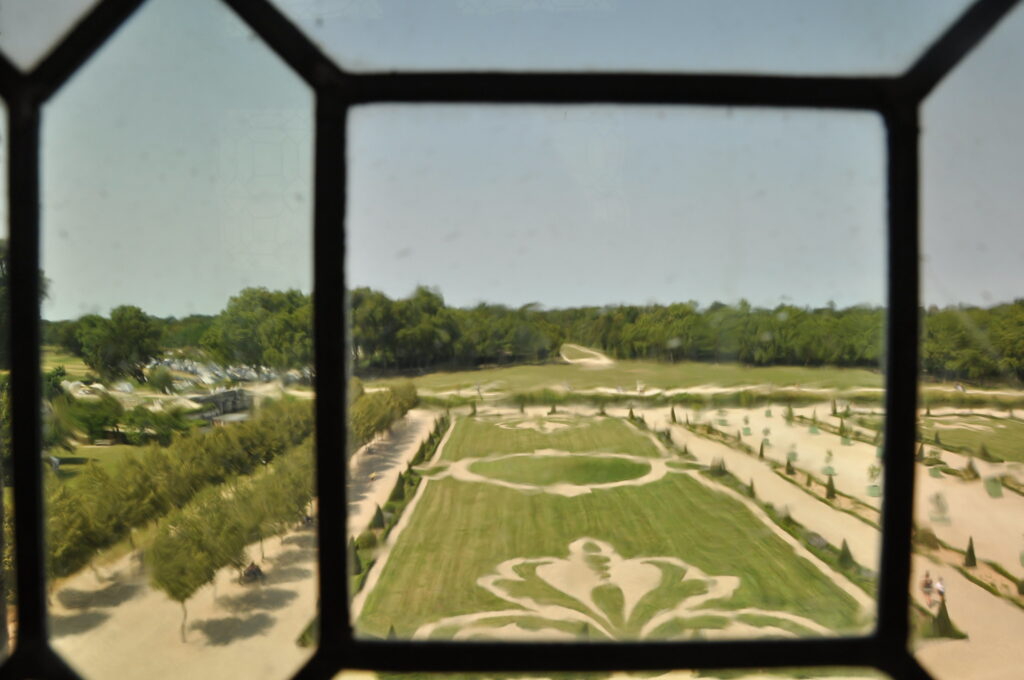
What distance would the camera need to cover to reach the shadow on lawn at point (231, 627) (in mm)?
1218

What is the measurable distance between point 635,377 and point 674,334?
0.41ft

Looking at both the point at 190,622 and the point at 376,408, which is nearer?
the point at 376,408

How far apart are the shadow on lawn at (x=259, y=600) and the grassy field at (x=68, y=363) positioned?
25.0 inches

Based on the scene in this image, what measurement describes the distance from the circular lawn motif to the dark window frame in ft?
1.83

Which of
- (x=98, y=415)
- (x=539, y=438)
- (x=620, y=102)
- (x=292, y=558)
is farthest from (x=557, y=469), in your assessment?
(x=98, y=415)

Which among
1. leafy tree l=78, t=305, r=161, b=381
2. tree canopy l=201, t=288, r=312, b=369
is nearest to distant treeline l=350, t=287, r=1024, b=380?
tree canopy l=201, t=288, r=312, b=369

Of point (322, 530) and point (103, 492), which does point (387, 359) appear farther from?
point (103, 492)

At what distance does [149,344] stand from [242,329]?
26 cm

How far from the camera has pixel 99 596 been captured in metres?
1.47

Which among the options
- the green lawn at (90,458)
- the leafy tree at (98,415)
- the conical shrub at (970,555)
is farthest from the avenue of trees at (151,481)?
the conical shrub at (970,555)

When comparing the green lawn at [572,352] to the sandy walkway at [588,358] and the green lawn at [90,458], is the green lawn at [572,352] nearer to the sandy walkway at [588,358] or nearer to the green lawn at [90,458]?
the sandy walkway at [588,358]

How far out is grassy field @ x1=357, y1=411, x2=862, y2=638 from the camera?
1.18m

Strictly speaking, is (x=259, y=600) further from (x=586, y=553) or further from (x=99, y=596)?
(x=586, y=553)

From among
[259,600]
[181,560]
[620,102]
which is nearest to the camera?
[620,102]
